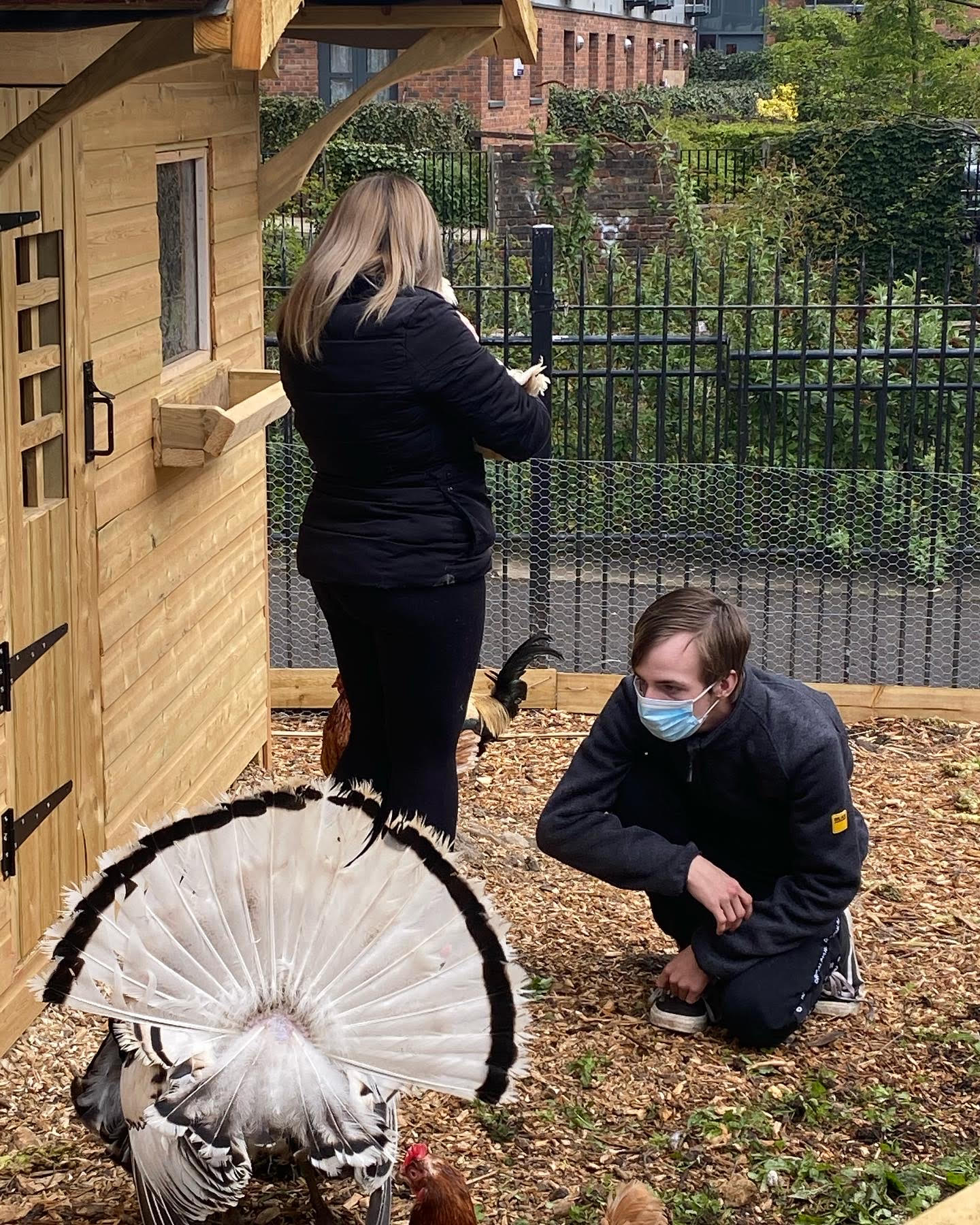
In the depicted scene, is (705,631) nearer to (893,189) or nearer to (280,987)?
(280,987)

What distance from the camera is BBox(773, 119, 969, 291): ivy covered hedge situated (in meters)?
18.2

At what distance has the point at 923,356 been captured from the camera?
8.30 meters

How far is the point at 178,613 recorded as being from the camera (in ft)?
15.8

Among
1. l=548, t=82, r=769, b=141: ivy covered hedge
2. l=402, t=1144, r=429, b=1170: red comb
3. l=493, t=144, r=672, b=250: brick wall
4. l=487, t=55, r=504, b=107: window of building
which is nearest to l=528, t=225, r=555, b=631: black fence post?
l=402, t=1144, r=429, b=1170: red comb

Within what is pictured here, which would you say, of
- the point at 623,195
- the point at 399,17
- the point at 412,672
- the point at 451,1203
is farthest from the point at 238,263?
the point at 623,195

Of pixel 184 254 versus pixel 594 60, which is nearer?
pixel 184 254

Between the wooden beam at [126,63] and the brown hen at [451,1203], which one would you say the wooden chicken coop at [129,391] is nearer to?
the wooden beam at [126,63]

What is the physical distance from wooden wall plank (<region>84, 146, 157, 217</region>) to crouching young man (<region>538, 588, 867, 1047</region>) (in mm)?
1819

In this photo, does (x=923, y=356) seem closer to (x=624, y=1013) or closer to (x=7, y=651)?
(x=624, y=1013)

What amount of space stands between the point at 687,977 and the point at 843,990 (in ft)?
1.60

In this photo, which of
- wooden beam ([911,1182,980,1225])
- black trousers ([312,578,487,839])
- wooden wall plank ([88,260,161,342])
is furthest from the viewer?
wooden wall plank ([88,260,161,342])

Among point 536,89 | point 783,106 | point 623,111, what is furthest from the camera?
point 536,89

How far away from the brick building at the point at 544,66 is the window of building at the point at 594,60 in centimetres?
2

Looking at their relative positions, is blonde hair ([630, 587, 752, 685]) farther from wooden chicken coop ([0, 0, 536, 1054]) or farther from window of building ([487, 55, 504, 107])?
window of building ([487, 55, 504, 107])
